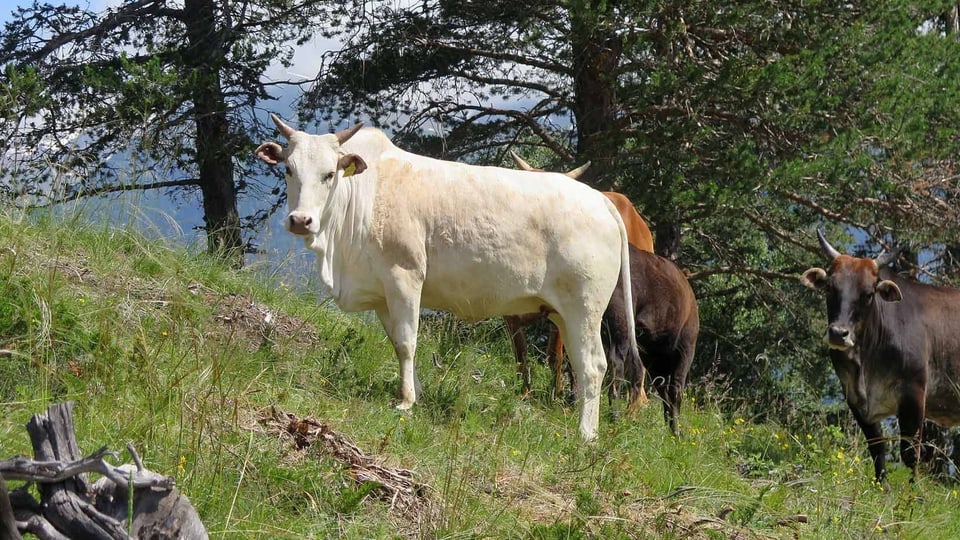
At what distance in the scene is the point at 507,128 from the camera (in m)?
15.3

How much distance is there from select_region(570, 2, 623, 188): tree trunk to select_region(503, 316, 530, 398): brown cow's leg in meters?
3.17

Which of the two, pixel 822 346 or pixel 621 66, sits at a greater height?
pixel 621 66

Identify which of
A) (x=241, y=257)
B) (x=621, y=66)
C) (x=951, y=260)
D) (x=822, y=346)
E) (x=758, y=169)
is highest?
(x=621, y=66)

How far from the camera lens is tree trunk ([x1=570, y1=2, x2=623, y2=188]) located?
38.4 ft

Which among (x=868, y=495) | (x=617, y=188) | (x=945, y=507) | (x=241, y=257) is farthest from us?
(x=617, y=188)

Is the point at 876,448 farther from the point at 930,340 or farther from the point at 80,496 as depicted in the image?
the point at 80,496

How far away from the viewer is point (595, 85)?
46.0ft

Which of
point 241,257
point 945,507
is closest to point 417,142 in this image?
point 241,257

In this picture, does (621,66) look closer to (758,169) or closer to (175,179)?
(758,169)

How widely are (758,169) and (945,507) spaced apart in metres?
4.71

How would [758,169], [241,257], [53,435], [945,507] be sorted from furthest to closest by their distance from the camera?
[758,169]
[241,257]
[945,507]
[53,435]

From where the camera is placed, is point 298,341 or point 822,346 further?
point 822,346

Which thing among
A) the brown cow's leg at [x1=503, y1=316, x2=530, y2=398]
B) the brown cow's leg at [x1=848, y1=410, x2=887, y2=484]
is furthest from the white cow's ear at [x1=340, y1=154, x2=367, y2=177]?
the brown cow's leg at [x1=848, y1=410, x2=887, y2=484]

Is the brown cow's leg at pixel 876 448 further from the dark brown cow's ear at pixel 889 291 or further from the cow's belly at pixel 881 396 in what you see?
the dark brown cow's ear at pixel 889 291
